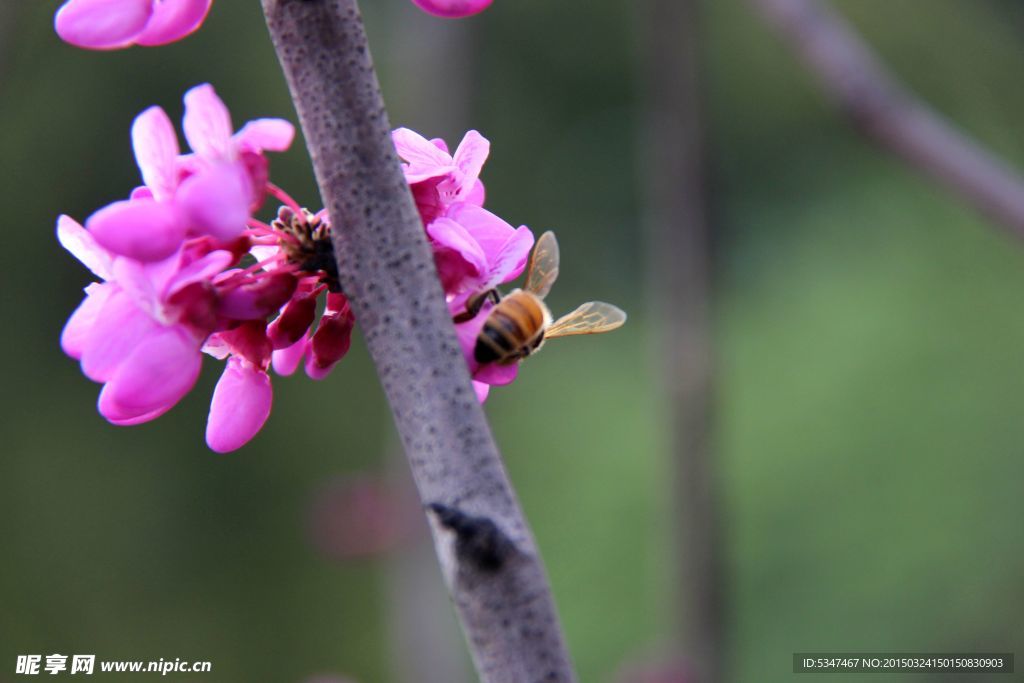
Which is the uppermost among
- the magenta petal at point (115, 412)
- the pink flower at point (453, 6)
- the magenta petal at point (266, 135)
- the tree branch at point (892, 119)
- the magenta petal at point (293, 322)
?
the tree branch at point (892, 119)

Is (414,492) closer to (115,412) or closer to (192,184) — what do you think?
(115,412)

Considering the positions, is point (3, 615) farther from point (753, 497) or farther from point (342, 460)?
point (753, 497)

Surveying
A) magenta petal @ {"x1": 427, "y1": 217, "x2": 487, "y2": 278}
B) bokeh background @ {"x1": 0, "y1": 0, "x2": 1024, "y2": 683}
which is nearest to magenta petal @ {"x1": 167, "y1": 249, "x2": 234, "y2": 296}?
magenta petal @ {"x1": 427, "y1": 217, "x2": 487, "y2": 278}

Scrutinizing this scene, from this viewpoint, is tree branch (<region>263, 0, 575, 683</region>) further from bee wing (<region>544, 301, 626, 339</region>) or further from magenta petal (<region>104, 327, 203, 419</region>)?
bee wing (<region>544, 301, 626, 339</region>)

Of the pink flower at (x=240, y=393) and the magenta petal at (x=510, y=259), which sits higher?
Result: the magenta petal at (x=510, y=259)

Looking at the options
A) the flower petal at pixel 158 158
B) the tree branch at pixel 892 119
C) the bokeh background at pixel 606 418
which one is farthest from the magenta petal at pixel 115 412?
Result: the bokeh background at pixel 606 418

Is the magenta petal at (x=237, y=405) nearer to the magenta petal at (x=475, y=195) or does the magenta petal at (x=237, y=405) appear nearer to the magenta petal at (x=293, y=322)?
the magenta petal at (x=293, y=322)
